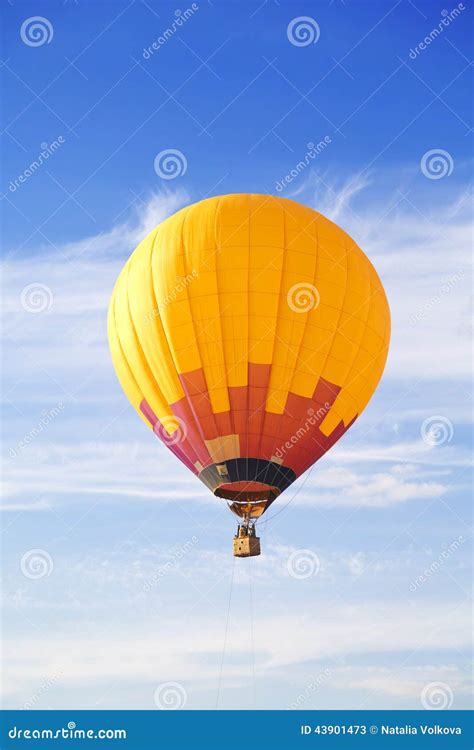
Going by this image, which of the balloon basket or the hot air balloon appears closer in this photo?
the hot air balloon

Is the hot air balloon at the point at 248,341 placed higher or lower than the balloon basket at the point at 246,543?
higher

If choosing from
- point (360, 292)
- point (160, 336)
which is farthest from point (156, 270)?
point (360, 292)

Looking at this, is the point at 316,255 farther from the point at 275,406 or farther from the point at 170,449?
the point at 170,449

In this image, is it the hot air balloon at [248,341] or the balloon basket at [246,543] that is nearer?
the hot air balloon at [248,341]

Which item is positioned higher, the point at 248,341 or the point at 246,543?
the point at 248,341

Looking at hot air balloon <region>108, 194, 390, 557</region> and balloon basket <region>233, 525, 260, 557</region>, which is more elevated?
hot air balloon <region>108, 194, 390, 557</region>
